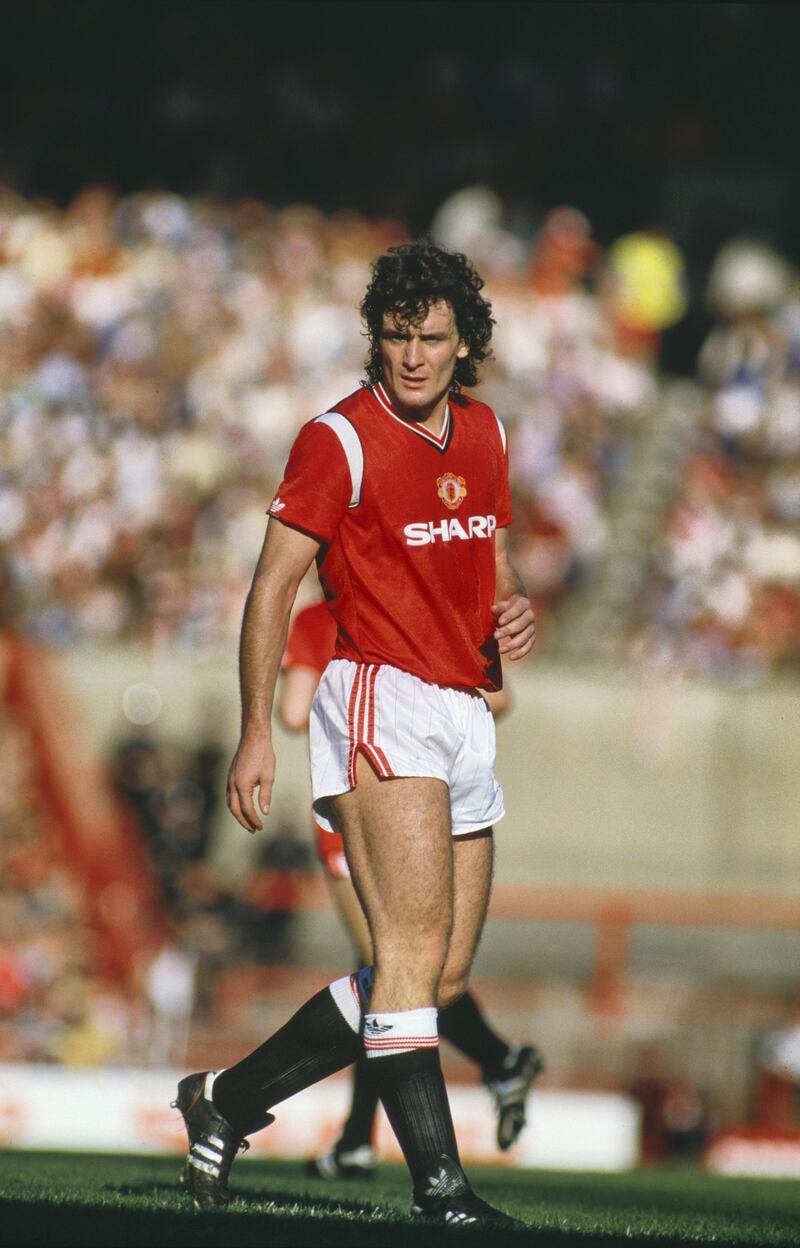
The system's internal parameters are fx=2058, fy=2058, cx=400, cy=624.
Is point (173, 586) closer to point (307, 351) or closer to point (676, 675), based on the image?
point (307, 351)

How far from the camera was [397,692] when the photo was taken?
5.43 m

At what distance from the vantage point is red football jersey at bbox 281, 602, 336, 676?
25.7ft

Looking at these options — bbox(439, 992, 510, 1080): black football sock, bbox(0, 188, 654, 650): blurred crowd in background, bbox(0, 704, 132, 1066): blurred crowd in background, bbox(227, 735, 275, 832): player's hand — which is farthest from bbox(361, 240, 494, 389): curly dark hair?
bbox(0, 188, 654, 650): blurred crowd in background

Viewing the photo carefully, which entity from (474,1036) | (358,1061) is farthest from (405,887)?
(474,1036)

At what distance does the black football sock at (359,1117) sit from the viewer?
7.46 m

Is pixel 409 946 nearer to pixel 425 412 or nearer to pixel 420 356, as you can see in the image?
pixel 425 412

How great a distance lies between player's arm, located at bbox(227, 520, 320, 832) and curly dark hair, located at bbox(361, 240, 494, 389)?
60 centimetres

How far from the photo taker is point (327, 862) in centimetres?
755

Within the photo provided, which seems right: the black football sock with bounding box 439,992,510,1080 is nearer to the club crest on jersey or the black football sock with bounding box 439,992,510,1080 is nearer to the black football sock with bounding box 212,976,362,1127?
the black football sock with bounding box 212,976,362,1127

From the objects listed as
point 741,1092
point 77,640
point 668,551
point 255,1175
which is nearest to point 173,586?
point 77,640

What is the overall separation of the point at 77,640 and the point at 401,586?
1097cm

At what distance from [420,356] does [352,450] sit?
322 millimetres

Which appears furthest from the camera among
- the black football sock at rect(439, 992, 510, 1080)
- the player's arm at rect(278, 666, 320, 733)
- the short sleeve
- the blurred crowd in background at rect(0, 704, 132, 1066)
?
the blurred crowd in background at rect(0, 704, 132, 1066)

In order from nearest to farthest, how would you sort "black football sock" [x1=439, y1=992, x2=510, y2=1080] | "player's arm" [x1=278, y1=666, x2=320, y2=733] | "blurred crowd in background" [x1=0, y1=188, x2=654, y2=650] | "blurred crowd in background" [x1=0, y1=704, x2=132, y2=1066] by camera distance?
"black football sock" [x1=439, y1=992, x2=510, y2=1080]
"player's arm" [x1=278, y1=666, x2=320, y2=733]
"blurred crowd in background" [x1=0, y1=704, x2=132, y2=1066]
"blurred crowd in background" [x1=0, y1=188, x2=654, y2=650]
